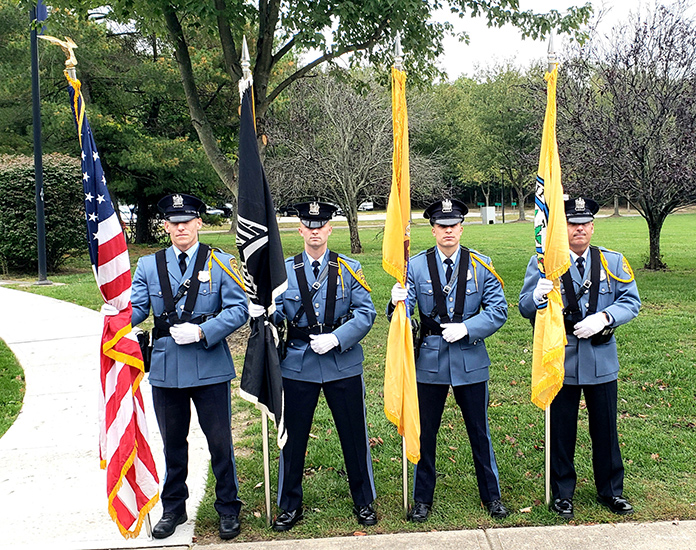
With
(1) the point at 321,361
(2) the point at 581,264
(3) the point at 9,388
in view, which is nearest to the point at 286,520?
(1) the point at 321,361

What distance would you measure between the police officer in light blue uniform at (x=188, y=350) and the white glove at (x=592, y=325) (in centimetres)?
218

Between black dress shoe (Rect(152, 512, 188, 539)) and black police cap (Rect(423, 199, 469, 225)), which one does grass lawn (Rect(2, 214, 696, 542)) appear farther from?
black police cap (Rect(423, 199, 469, 225))

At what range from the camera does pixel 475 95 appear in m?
44.6

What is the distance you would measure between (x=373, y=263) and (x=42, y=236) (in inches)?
313

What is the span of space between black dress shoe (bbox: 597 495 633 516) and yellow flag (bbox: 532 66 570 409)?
0.75m

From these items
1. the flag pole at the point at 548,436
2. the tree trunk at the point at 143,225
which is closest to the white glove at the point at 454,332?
the flag pole at the point at 548,436

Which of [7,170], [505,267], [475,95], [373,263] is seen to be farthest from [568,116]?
[475,95]

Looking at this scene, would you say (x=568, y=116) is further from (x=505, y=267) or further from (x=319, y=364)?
(x=319, y=364)

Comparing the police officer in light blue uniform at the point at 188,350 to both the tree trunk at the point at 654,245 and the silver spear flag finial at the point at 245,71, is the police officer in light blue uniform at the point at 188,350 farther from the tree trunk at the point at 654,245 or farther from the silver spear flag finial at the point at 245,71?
the tree trunk at the point at 654,245

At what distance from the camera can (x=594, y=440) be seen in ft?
13.9

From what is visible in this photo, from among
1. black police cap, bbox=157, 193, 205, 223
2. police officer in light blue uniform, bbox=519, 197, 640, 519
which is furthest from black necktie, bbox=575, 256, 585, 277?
black police cap, bbox=157, 193, 205, 223

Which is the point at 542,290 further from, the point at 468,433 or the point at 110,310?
the point at 110,310

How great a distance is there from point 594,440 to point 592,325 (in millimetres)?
793

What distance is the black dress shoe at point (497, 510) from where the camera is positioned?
414cm
